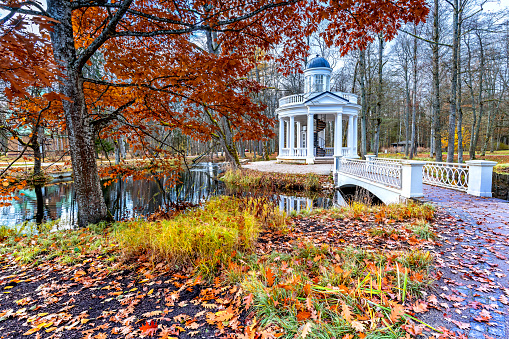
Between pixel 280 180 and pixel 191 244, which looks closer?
pixel 191 244

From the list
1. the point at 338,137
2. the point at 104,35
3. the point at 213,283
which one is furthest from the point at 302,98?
the point at 213,283

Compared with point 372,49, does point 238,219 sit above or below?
below

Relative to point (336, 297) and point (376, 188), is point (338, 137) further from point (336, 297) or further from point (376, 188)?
point (336, 297)

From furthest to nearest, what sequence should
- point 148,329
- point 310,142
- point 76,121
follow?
point 310,142
point 76,121
point 148,329

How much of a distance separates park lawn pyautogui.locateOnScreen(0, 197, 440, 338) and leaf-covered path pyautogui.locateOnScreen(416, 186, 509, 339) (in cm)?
21

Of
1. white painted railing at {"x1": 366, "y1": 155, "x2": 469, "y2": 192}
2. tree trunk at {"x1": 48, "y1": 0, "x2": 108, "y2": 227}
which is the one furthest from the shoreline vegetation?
tree trunk at {"x1": 48, "y1": 0, "x2": 108, "y2": 227}

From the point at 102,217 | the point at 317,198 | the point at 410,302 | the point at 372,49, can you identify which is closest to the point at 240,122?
the point at 102,217

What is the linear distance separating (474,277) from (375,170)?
7.74 metres

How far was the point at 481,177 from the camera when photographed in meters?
7.54

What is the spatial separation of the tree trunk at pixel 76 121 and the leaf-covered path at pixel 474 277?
570 cm

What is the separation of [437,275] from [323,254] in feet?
4.40

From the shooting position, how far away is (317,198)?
466 inches

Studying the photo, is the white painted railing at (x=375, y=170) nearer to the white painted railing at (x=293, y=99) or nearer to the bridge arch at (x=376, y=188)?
the bridge arch at (x=376, y=188)

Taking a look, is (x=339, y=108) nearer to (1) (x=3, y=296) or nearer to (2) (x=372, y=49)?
(2) (x=372, y=49)
